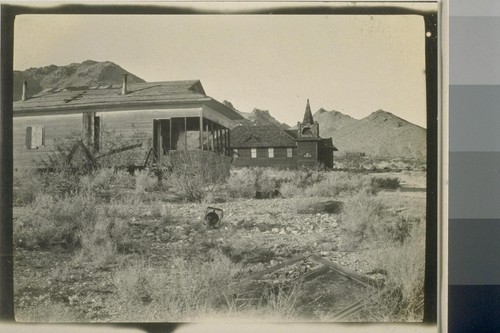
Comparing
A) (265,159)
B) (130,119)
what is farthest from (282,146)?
(130,119)

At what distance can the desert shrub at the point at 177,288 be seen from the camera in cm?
279

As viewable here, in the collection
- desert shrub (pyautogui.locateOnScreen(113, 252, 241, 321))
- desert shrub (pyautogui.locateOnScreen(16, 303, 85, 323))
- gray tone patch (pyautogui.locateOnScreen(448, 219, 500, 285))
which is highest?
gray tone patch (pyautogui.locateOnScreen(448, 219, 500, 285))

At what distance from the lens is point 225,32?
2881 mm

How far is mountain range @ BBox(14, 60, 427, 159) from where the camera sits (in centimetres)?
285

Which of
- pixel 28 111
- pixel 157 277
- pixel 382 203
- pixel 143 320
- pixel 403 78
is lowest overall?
pixel 143 320

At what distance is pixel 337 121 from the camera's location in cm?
287

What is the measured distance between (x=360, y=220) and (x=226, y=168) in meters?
0.77

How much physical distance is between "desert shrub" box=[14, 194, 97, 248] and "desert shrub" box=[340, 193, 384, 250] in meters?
1.33

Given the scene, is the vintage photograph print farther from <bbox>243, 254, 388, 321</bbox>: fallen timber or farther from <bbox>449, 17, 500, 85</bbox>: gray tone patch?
<bbox>449, 17, 500, 85</bbox>: gray tone patch

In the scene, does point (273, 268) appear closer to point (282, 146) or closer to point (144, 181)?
point (282, 146)

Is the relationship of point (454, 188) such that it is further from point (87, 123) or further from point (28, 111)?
point (28, 111)

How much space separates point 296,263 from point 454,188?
3.00 feet

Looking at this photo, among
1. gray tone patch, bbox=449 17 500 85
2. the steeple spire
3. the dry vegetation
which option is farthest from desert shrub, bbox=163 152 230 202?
gray tone patch, bbox=449 17 500 85

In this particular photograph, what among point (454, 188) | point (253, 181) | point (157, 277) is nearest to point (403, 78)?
point (454, 188)
